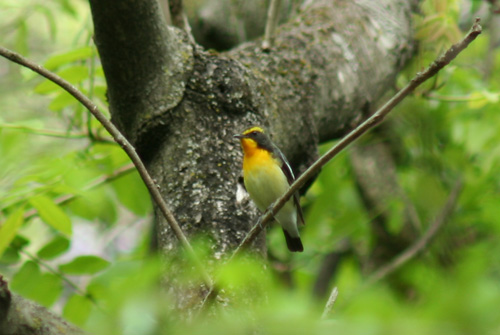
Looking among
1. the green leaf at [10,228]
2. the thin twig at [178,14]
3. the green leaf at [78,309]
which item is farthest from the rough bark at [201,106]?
the green leaf at [78,309]

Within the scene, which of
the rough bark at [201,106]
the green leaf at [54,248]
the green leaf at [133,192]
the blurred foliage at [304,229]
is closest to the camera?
the blurred foliage at [304,229]

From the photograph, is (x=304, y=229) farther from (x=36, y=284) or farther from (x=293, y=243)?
(x=36, y=284)

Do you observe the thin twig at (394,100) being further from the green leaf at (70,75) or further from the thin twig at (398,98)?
the green leaf at (70,75)

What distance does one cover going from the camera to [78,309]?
9.45 feet

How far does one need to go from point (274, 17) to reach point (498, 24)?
3103 mm

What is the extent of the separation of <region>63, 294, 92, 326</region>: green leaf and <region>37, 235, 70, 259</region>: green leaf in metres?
0.26

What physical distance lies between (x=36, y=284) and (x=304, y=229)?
2154 millimetres

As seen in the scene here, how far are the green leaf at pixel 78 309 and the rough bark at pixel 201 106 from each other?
2.47ft

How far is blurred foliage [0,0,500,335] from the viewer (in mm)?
1022

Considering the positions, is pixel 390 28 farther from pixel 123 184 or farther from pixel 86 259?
pixel 86 259

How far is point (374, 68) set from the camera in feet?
12.4

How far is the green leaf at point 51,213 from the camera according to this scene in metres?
2.79

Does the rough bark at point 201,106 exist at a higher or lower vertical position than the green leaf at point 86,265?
higher

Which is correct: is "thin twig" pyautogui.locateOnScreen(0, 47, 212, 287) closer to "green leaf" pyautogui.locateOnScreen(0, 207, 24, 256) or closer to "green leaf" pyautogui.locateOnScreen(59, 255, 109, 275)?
"green leaf" pyautogui.locateOnScreen(0, 207, 24, 256)
